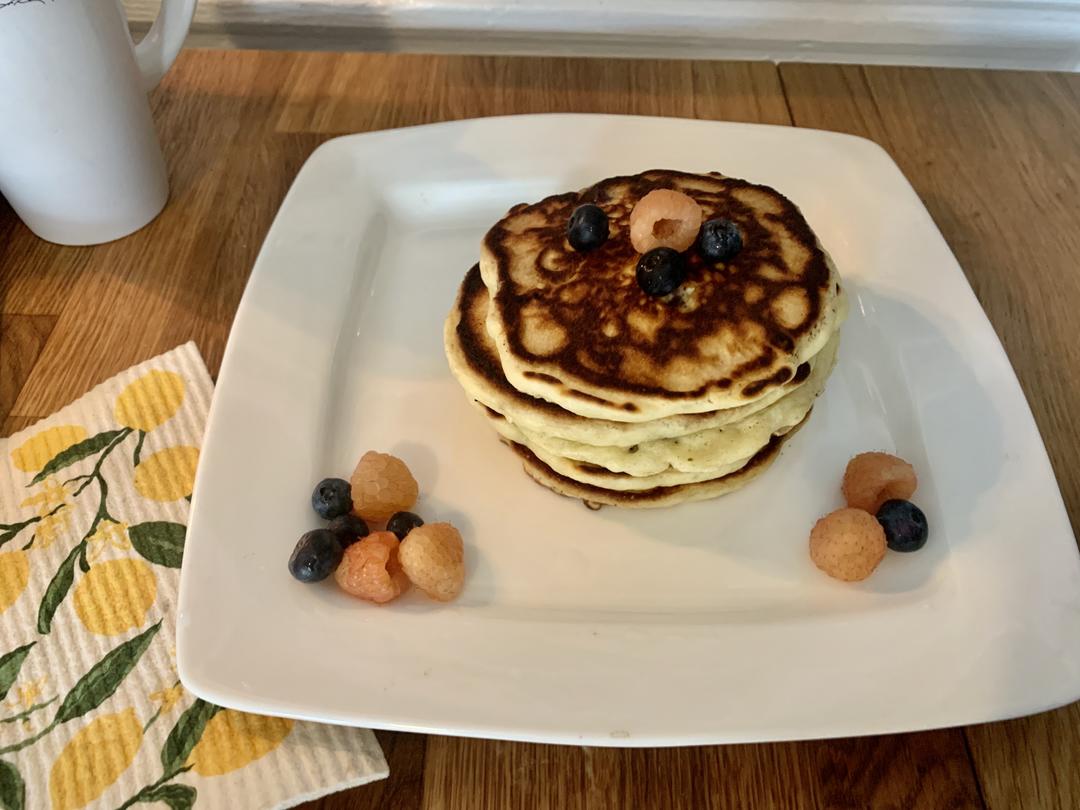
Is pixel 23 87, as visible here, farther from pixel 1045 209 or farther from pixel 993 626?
pixel 1045 209

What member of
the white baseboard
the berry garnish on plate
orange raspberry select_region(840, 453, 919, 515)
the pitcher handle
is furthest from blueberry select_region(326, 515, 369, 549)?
the white baseboard

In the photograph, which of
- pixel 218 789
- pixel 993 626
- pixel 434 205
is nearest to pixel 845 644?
pixel 993 626

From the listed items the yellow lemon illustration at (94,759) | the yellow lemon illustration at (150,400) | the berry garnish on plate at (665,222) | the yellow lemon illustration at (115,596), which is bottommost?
the yellow lemon illustration at (94,759)

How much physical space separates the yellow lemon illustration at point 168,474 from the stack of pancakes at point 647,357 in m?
0.43

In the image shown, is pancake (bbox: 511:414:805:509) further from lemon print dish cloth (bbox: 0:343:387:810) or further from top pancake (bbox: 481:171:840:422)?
lemon print dish cloth (bbox: 0:343:387:810)

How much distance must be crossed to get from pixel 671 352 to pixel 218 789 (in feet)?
2.48

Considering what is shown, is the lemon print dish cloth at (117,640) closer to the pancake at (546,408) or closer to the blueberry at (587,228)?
the pancake at (546,408)

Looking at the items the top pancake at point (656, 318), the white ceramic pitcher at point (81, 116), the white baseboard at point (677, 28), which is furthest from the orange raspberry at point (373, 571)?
the white baseboard at point (677, 28)

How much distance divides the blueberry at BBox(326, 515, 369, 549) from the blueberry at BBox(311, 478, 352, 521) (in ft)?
0.04

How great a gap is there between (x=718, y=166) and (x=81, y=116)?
1.14 meters

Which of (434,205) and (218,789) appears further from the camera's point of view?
(434,205)

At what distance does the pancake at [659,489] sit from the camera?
46.2 inches

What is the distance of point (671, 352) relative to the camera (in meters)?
1.09

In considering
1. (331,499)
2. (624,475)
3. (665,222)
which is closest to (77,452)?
(331,499)
